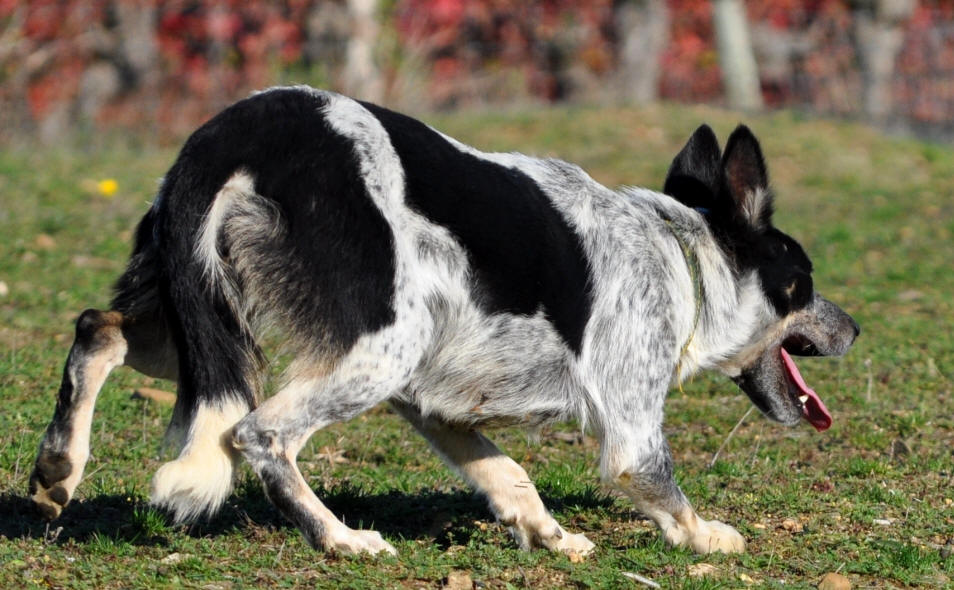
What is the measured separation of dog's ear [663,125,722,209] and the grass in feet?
4.03

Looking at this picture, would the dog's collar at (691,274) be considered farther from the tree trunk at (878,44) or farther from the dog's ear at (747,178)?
the tree trunk at (878,44)

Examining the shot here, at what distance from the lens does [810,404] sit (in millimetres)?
5914

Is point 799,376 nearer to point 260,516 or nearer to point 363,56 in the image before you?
point 260,516

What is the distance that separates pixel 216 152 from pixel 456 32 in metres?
21.8

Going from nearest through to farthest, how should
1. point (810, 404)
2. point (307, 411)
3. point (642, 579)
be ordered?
point (307, 411) → point (642, 579) → point (810, 404)

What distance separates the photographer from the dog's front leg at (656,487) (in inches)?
196

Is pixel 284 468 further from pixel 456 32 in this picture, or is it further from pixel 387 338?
pixel 456 32

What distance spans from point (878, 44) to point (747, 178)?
1862cm

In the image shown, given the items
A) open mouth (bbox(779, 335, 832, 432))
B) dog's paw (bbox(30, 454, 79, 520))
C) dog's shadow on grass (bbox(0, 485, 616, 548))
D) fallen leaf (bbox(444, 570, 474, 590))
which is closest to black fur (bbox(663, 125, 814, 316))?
open mouth (bbox(779, 335, 832, 432))

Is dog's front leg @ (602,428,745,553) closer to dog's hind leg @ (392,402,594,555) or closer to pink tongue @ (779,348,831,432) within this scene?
dog's hind leg @ (392,402,594,555)

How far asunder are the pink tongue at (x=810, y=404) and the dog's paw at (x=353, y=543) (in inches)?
80.8

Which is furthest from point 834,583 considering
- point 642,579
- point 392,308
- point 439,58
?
point 439,58

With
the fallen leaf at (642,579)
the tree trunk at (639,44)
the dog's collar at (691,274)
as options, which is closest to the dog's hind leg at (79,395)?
the fallen leaf at (642,579)

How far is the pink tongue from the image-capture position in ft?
19.0
